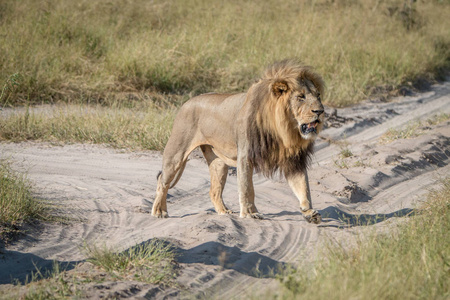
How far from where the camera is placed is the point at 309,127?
180 inches

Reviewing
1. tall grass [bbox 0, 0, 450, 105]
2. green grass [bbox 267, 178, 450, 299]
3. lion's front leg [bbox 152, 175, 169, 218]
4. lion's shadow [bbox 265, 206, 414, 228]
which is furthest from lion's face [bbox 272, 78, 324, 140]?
tall grass [bbox 0, 0, 450, 105]

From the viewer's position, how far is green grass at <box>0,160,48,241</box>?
4.39 metres

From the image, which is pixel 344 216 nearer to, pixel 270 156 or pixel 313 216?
pixel 313 216

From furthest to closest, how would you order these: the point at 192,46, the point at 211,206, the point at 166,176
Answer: the point at 192,46 → the point at 211,206 → the point at 166,176

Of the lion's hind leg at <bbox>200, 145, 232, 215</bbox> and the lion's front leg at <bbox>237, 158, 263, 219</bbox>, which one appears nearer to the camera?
the lion's front leg at <bbox>237, 158, 263, 219</bbox>

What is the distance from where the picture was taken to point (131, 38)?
1125 cm

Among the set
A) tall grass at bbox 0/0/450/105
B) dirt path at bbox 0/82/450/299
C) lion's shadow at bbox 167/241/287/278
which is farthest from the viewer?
tall grass at bbox 0/0/450/105

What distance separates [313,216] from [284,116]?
876mm

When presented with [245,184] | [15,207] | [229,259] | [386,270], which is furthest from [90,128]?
[386,270]

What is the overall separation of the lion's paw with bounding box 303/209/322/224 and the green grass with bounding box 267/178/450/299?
2.40ft

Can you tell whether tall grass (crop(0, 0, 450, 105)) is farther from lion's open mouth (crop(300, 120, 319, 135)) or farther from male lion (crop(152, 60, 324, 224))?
lion's open mouth (crop(300, 120, 319, 135))

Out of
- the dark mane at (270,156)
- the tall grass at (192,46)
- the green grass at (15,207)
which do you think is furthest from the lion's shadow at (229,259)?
the tall grass at (192,46)

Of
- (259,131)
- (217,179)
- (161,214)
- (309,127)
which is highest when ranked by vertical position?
(309,127)

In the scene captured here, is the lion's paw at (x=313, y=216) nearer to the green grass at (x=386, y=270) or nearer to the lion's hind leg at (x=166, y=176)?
the green grass at (x=386, y=270)
